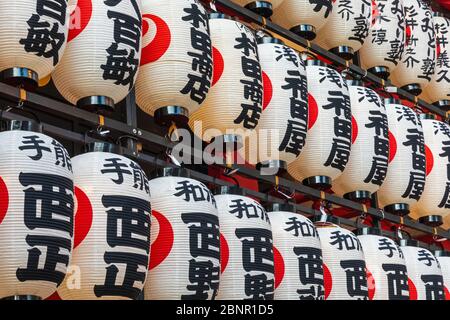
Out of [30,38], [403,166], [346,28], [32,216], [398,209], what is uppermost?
Result: [346,28]

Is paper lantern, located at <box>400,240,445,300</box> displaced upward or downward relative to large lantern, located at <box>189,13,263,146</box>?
downward

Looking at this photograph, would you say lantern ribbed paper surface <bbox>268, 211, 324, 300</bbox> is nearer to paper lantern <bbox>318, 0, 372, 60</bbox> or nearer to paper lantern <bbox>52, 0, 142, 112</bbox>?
paper lantern <bbox>52, 0, 142, 112</bbox>

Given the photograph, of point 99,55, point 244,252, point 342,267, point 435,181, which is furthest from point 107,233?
point 435,181

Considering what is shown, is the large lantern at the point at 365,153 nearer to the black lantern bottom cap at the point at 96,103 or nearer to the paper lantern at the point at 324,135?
the paper lantern at the point at 324,135

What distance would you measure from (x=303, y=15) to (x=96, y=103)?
6.28 ft

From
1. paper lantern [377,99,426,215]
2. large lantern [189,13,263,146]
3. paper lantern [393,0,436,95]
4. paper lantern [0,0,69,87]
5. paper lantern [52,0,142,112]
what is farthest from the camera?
paper lantern [393,0,436,95]

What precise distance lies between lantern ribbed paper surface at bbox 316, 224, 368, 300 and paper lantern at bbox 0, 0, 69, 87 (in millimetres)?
1876

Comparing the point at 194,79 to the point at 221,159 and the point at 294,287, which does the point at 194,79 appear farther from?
the point at 294,287

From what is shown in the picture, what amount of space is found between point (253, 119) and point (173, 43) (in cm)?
59

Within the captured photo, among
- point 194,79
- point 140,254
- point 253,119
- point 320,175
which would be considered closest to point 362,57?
point 320,175

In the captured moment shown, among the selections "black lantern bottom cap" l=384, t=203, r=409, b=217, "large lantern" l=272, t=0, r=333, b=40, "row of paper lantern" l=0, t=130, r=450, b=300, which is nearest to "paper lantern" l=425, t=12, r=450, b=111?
"black lantern bottom cap" l=384, t=203, r=409, b=217

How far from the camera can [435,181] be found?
18.9ft

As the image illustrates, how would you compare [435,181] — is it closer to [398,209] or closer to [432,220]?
[432,220]

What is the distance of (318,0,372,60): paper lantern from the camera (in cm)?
548
